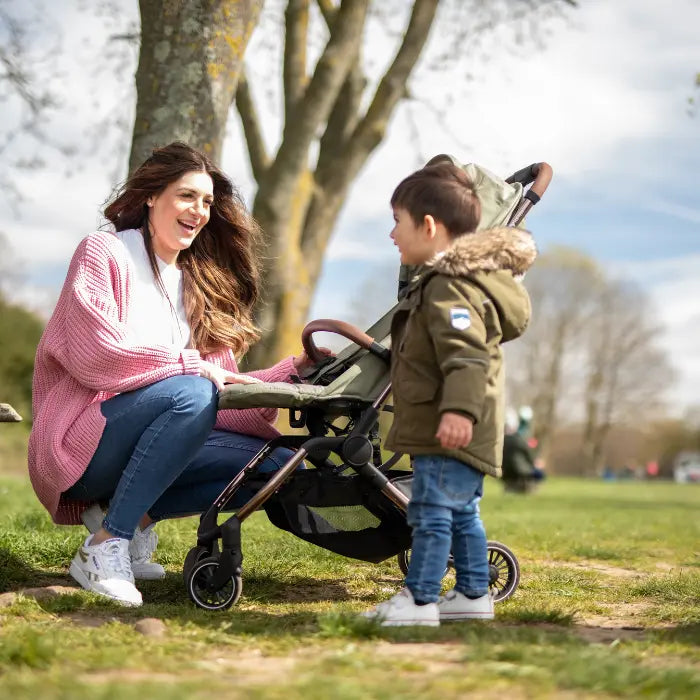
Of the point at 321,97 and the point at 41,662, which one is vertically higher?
the point at 321,97

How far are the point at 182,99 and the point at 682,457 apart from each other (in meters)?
52.1

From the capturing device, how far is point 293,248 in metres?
11.0

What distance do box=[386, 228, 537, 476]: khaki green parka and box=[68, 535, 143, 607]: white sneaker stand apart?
1.12m

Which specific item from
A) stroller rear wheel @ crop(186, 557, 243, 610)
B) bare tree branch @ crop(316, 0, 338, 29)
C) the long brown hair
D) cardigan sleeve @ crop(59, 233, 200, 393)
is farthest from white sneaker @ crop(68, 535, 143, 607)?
bare tree branch @ crop(316, 0, 338, 29)

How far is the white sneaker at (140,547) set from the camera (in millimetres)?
4145

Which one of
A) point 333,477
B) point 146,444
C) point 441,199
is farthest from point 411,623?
point 441,199

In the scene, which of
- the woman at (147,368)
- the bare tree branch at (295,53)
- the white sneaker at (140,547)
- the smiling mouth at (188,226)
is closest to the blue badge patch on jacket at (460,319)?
the woman at (147,368)

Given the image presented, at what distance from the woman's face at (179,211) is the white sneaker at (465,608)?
1839mm

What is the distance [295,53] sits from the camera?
37.0ft

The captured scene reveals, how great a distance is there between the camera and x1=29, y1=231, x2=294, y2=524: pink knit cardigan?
379 centimetres

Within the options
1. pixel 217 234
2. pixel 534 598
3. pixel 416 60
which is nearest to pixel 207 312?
pixel 217 234

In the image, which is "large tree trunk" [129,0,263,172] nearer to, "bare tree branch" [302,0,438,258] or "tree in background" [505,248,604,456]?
"bare tree branch" [302,0,438,258]

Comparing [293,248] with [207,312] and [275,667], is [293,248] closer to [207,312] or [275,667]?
[207,312]

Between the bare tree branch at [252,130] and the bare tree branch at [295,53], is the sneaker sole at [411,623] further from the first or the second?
the bare tree branch at [252,130]
